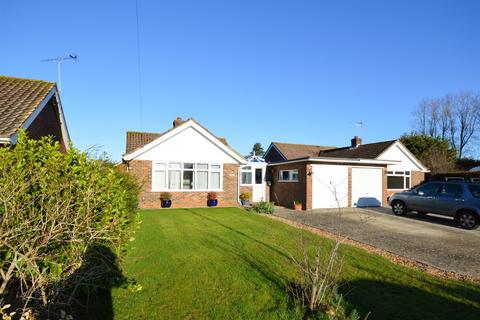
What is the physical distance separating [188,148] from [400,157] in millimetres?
15905

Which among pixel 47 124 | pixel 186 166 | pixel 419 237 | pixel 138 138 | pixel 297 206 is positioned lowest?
pixel 419 237

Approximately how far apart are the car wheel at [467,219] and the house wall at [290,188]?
7243mm

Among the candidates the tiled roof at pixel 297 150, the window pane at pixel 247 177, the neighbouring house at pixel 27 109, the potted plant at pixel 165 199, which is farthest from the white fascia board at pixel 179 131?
the tiled roof at pixel 297 150

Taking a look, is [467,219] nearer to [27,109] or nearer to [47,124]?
[27,109]

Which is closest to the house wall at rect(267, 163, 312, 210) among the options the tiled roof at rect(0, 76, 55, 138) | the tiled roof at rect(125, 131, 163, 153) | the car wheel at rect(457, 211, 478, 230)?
the car wheel at rect(457, 211, 478, 230)

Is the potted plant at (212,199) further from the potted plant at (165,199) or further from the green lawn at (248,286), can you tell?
the green lawn at (248,286)

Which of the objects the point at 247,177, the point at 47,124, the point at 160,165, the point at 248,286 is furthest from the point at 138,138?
the point at 248,286

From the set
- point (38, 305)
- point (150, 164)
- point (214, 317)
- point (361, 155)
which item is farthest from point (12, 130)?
point (361, 155)

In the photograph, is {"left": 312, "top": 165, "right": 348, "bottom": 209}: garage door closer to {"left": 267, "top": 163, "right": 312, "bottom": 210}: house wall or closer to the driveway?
{"left": 267, "top": 163, "right": 312, "bottom": 210}: house wall

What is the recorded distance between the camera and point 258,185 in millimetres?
22344

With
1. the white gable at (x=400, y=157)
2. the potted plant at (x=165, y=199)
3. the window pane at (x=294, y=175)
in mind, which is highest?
the white gable at (x=400, y=157)

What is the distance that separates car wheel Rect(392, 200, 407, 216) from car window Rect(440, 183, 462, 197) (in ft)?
6.85

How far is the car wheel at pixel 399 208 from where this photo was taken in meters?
14.6

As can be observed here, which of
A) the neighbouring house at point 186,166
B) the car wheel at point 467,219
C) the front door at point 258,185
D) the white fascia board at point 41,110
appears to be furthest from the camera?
the front door at point 258,185
